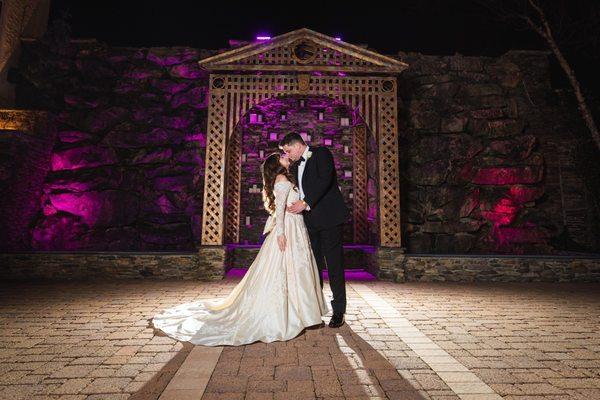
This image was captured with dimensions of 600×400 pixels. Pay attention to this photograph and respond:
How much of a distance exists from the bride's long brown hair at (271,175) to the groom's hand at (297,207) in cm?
25

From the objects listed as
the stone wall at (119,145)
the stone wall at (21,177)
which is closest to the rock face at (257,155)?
the stone wall at (119,145)

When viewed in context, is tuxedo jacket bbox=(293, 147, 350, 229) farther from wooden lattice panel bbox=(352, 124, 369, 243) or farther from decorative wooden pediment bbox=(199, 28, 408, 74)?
wooden lattice panel bbox=(352, 124, 369, 243)

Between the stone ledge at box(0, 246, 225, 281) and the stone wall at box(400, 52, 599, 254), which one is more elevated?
the stone wall at box(400, 52, 599, 254)

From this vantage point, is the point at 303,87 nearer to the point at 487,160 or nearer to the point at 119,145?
the point at 119,145

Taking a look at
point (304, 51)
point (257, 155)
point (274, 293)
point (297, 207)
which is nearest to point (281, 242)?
point (297, 207)

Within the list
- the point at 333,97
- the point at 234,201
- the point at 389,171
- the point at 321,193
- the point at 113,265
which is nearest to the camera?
the point at 321,193

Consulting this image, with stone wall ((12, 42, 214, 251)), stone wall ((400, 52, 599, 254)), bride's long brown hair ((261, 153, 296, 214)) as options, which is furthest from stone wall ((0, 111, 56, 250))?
stone wall ((400, 52, 599, 254))

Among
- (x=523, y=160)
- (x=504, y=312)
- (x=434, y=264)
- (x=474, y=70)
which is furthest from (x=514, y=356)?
(x=474, y=70)

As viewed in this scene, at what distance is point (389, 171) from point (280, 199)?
182 inches

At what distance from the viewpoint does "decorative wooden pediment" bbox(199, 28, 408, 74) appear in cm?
723

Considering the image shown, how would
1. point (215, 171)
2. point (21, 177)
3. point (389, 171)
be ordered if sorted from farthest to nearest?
point (21, 177) → point (389, 171) → point (215, 171)

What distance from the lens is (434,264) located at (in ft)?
22.9

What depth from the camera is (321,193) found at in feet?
11.7

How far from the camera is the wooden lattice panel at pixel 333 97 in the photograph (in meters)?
7.20
